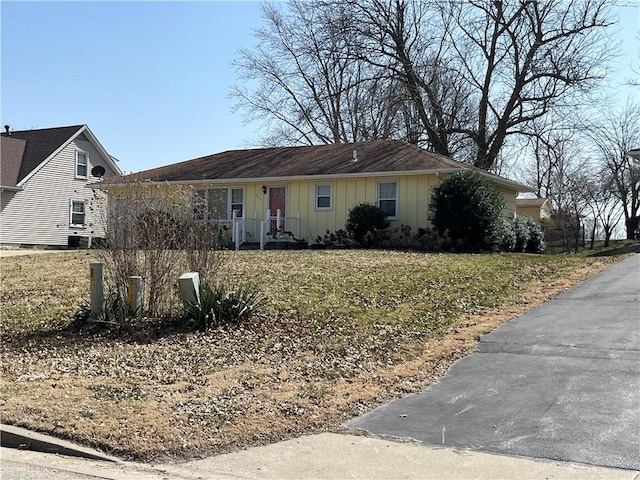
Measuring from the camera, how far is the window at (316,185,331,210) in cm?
2383

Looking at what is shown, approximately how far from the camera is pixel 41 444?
18.2 feet

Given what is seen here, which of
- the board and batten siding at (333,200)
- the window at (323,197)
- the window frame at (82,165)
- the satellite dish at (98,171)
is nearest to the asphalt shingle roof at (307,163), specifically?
the board and batten siding at (333,200)

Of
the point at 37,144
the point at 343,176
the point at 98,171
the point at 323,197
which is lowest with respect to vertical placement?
the point at 323,197

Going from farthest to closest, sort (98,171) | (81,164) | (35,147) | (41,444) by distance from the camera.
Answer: (81,164)
(98,171)
(35,147)
(41,444)

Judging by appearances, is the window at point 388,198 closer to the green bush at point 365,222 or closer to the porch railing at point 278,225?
the green bush at point 365,222

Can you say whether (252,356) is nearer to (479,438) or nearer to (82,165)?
(479,438)

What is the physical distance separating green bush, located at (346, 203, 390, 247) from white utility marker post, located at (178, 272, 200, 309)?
12196mm

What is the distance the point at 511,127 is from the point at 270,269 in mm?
22477

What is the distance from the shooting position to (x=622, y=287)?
12.7 metres

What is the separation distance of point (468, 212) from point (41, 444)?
16.3 meters

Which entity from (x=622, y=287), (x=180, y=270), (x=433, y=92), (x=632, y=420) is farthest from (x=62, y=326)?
(x=433, y=92)

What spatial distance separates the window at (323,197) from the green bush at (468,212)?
4.95 m

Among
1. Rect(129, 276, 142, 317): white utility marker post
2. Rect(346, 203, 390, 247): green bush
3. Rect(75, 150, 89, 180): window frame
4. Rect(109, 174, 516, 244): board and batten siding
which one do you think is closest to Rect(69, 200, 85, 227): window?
Rect(75, 150, 89, 180): window frame

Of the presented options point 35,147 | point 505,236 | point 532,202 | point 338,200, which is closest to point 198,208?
point 505,236
